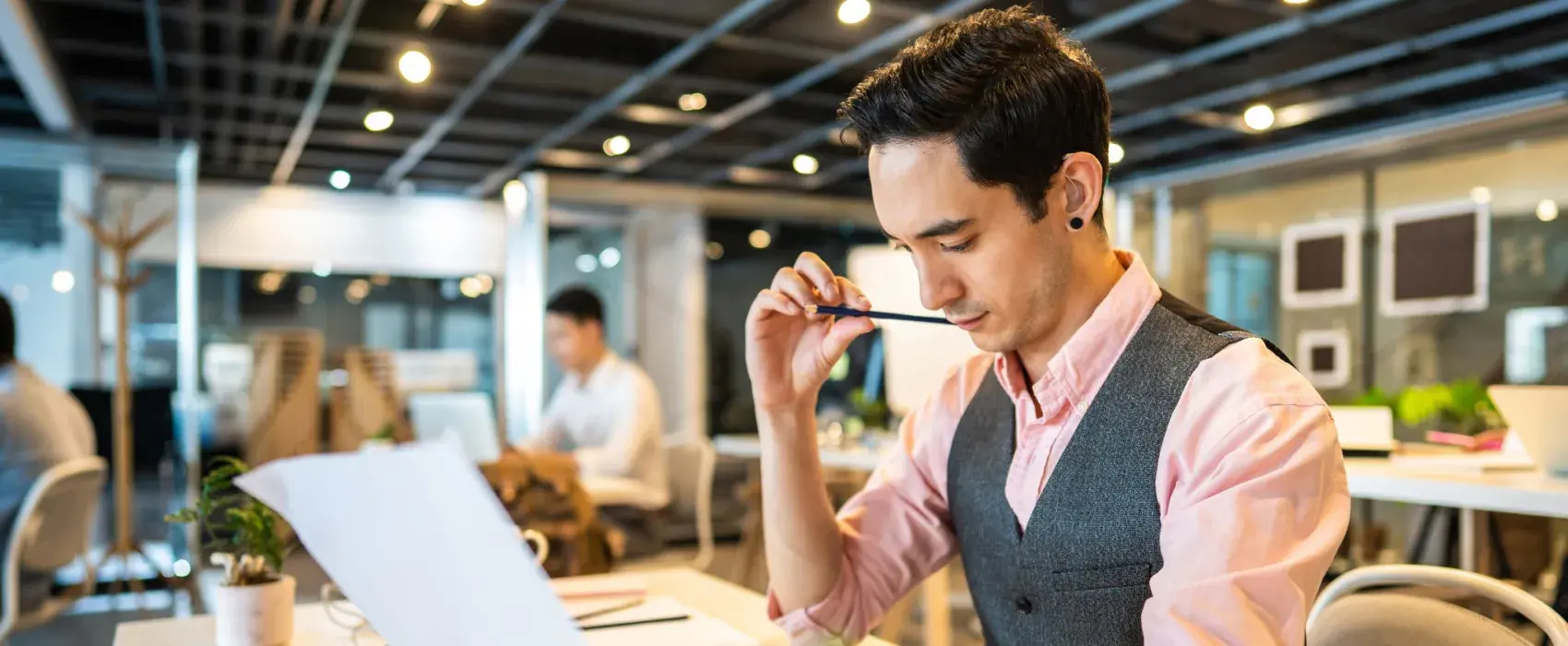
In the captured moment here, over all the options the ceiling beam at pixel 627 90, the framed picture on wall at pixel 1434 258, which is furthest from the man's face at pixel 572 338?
the framed picture on wall at pixel 1434 258

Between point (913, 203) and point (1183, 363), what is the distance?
31 centimetres

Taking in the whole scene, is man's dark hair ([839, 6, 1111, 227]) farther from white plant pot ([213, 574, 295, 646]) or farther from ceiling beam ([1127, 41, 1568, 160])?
ceiling beam ([1127, 41, 1568, 160])

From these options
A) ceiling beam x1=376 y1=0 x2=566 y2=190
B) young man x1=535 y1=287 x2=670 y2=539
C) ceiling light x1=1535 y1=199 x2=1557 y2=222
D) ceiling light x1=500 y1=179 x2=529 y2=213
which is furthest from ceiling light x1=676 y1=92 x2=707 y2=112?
ceiling light x1=1535 y1=199 x2=1557 y2=222

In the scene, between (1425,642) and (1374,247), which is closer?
(1425,642)

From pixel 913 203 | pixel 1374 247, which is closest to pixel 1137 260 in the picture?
pixel 913 203

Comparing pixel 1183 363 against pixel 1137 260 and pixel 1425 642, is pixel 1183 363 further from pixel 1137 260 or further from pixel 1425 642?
pixel 1425 642

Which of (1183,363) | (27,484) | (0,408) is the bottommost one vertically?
(27,484)

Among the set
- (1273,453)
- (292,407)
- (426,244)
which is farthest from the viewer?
(426,244)

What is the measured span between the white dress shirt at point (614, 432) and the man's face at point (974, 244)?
336 cm

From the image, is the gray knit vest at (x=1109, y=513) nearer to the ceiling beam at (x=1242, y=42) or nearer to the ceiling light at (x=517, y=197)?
the ceiling beam at (x=1242, y=42)

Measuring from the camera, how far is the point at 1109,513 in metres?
1.09

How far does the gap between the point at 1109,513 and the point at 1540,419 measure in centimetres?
180

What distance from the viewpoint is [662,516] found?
4.93 metres

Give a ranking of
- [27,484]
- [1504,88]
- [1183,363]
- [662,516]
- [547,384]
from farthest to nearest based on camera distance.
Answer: [547,384] < [1504,88] < [662,516] < [27,484] < [1183,363]
